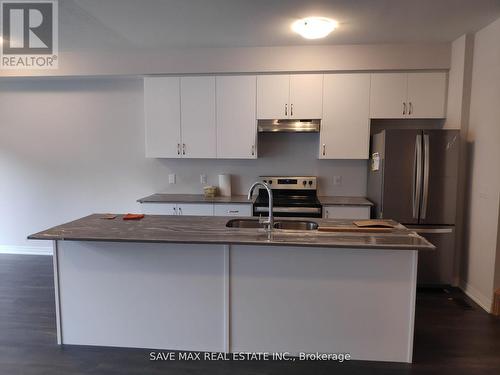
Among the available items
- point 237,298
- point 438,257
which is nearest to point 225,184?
point 237,298

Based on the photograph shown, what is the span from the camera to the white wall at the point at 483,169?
9.68ft

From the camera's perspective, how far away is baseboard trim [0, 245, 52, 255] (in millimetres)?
4539

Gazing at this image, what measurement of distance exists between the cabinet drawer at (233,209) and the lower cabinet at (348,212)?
880mm

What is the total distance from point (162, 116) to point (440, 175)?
316cm

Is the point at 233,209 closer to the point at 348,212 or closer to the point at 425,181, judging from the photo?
the point at 348,212

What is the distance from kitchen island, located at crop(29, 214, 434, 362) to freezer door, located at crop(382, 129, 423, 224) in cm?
124

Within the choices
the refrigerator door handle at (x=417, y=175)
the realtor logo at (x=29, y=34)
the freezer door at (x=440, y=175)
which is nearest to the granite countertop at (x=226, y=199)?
the refrigerator door handle at (x=417, y=175)

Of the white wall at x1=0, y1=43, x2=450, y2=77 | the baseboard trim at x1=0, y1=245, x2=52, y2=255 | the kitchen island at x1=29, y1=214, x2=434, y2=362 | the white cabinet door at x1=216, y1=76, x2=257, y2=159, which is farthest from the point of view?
the baseboard trim at x1=0, y1=245, x2=52, y2=255

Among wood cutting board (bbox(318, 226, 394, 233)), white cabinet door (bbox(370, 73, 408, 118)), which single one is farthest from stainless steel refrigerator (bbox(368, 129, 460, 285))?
wood cutting board (bbox(318, 226, 394, 233))

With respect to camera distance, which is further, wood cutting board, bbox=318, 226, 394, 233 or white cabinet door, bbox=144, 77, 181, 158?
white cabinet door, bbox=144, 77, 181, 158

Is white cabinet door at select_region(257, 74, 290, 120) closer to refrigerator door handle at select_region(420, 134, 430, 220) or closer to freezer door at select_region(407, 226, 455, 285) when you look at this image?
refrigerator door handle at select_region(420, 134, 430, 220)

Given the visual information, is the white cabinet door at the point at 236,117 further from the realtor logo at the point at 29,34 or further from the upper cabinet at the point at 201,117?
the realtor logo at the point at 29,34

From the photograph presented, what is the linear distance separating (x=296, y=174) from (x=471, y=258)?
6.92ft

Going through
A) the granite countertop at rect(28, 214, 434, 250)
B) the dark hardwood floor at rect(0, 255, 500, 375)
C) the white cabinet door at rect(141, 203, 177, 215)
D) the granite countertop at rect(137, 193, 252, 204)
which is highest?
the granite countertop at rect(137, 193, 252, 204)
